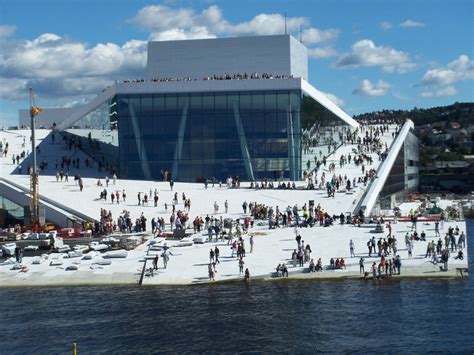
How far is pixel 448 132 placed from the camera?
186m

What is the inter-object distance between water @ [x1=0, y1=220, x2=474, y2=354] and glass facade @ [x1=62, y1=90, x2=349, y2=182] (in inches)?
1008

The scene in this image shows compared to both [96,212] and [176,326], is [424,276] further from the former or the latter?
[96,212]

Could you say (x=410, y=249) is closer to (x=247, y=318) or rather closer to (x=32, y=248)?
(x=247, y=318)

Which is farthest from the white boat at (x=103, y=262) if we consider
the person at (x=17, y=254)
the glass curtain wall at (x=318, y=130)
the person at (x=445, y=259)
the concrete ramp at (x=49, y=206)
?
the glass curtain wall at (x=318, y=130)

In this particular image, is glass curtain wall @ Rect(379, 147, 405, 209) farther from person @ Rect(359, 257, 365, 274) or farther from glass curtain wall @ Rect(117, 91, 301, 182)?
person @ Rect(359, 257, 365, 274)

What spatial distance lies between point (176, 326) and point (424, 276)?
10927mm

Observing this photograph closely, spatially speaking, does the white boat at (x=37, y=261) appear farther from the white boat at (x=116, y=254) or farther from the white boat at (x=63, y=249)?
the white boat at (x=116, y=254)

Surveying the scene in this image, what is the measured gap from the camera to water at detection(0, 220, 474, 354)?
2514 cm

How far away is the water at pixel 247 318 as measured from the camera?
25.1 meters

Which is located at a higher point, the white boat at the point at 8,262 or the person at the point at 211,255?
the person at the point at 211,255

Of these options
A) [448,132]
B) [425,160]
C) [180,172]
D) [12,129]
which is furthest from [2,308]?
[448,132]

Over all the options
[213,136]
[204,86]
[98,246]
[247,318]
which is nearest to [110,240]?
[98,246]

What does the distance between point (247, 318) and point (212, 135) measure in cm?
3176

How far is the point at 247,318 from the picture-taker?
2791 centimetres
